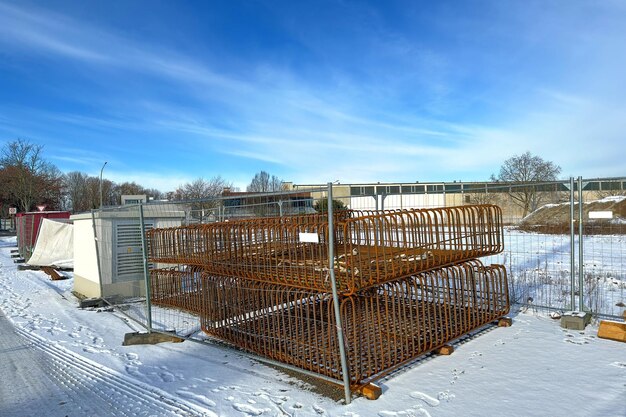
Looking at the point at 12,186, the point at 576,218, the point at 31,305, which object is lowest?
the point at 31,305

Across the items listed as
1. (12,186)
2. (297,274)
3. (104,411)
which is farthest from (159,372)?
(12,186)

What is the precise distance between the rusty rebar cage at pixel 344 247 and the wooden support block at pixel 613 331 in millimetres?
1597

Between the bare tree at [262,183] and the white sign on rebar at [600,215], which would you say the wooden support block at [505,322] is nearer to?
the white sign on rebar at [600,215]

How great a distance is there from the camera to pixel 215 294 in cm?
609

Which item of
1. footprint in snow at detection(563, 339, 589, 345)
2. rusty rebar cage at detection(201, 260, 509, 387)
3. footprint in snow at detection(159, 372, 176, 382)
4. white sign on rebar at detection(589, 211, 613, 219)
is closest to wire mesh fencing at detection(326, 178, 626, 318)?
white sign on rebar at detection(589, 211, 613, 219)

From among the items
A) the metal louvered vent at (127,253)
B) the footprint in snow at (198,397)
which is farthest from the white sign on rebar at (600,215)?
the metal louvered vent at (127,253)

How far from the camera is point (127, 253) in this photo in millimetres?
9227

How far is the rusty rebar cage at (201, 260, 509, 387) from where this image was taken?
15.0ft

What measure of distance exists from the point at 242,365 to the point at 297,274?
1.61 meters

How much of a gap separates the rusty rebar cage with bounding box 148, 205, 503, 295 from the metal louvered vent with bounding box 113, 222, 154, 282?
9.07 ft

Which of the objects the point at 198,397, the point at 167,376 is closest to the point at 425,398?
the point at 198,397

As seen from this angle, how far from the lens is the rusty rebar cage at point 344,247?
14.2 feet

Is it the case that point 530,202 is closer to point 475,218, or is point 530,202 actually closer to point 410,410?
point 475,218

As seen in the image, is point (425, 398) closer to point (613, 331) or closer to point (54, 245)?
point (613, 331)
